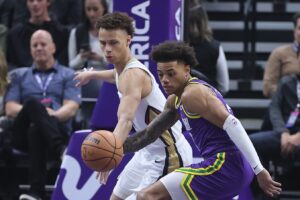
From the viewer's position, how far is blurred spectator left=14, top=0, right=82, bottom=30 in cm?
1165

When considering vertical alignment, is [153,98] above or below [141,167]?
above

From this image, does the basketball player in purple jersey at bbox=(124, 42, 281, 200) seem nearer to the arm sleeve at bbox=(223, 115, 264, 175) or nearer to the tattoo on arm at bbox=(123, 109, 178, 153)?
the arm sleeve at bbox=(223, 115, 264, 175)

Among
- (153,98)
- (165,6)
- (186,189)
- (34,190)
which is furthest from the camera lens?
(34,190)

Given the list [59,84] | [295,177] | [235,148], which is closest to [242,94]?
[295,177]

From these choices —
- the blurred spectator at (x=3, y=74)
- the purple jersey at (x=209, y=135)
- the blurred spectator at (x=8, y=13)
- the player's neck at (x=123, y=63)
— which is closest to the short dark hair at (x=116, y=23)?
the player's neck at (x=123, y=63)

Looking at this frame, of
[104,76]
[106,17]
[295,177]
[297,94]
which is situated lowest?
[295,177]

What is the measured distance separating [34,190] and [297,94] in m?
2.75

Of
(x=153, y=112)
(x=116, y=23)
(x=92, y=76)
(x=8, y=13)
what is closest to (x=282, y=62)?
(x=92, y=76)

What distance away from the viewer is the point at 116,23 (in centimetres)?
770

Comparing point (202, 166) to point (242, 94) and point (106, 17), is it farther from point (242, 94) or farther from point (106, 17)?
point (242, 94)

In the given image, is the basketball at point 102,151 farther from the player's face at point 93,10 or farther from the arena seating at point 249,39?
the arena seating at point 249,39

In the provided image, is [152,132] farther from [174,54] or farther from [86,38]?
[86,38]

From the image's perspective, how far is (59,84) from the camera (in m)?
10.4

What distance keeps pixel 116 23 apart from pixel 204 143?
4.19 feet
